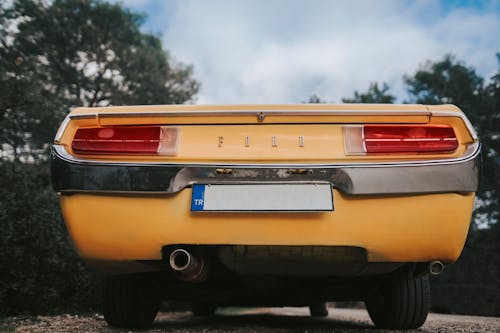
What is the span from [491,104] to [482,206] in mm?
4031

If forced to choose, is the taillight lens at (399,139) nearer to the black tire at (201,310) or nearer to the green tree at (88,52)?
the black tire at (201,310)

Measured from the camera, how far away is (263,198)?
85.5 inches

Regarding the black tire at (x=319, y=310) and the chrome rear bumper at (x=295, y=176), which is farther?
the black tire at (x=319, y=310)

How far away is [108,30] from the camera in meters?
22.8

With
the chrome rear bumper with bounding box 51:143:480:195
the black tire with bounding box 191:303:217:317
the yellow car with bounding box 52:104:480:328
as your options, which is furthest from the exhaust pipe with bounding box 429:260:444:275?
the black tire with bounding box 191:303:217:317

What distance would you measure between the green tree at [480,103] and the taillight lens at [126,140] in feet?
61.8

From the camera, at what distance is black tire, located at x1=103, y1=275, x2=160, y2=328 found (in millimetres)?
3016

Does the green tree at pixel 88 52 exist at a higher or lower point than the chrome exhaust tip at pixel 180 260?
higher

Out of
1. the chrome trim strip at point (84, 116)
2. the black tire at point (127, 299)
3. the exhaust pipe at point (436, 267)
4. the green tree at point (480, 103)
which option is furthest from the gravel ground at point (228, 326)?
the green tree at point (480, 103)

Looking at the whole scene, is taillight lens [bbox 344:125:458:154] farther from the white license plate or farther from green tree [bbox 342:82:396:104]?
green tree [bbox 342:82:396:104]

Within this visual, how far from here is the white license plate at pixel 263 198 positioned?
7.06 feet

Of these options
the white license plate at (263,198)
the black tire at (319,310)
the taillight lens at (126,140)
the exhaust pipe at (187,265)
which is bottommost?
the black tire at (319,310)

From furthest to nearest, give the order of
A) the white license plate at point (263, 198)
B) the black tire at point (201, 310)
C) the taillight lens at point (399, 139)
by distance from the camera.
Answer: the black tire at point (201, 310) < the taillight lens at point (399, 139) < the white license plate at point (263, 198)

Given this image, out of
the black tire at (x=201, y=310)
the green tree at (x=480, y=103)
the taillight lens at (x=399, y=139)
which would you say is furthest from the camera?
the green tree at (x=480, y=103)
